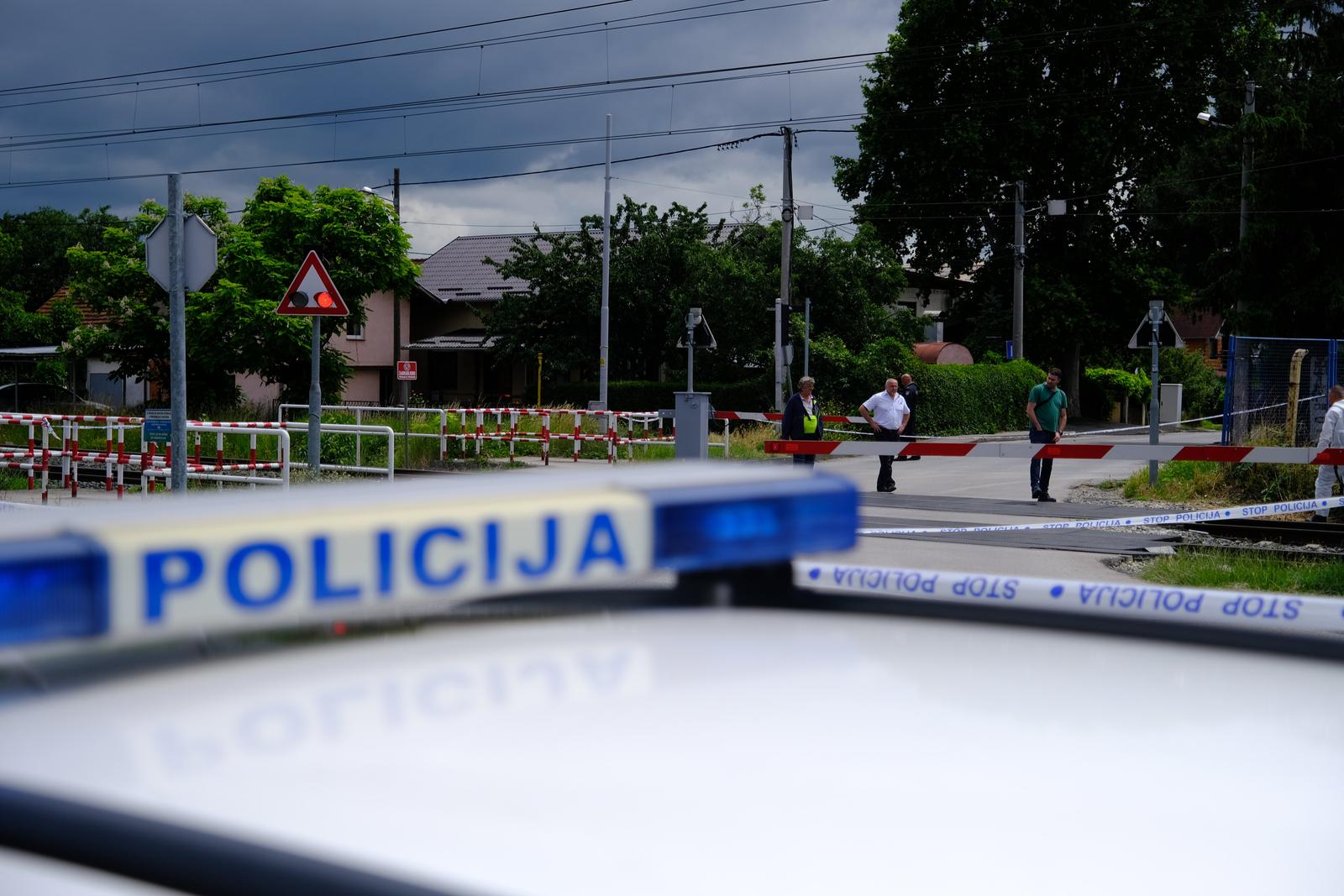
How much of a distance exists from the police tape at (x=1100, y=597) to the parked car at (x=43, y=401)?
115 feet

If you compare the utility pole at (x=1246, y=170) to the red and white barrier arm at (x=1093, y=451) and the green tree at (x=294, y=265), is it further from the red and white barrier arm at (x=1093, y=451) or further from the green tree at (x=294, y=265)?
the green tree at (x=294, y=265)

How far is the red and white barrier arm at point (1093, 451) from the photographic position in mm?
12352

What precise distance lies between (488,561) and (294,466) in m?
16.9

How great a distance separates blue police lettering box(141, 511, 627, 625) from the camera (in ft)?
3.09

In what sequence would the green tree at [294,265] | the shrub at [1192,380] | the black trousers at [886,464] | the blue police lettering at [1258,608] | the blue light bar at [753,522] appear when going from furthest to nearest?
the shrub at [1192,380]
the green tree at [294,265]
the black trousers at [886,464]
the blue police lettering at [1258,608]
the blue light bar at [753,522]

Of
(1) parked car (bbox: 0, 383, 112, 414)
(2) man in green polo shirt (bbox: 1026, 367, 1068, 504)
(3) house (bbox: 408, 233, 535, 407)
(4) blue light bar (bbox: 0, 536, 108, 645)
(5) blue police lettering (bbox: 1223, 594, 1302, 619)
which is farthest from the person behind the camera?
(3) house (bbox: 408, 233, 535, 407)

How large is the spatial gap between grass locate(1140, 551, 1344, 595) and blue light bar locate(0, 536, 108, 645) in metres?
8.99

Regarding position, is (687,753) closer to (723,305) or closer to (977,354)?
(723,305)

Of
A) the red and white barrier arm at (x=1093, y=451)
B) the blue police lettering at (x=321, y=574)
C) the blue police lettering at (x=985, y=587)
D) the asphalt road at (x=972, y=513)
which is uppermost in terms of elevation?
the blue police lettering at (x=321, y=574)

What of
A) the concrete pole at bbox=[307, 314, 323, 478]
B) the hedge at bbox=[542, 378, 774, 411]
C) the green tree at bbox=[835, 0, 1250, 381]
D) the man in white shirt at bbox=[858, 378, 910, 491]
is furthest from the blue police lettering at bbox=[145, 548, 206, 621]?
the green tree at bbox=[835, 0, 1250, 381]

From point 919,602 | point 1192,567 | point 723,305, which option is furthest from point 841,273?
Result: point 919,602

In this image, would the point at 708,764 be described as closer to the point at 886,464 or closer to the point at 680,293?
the point at 886,464

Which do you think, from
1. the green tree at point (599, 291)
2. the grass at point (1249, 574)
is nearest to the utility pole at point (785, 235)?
the green tree at point (599, 291)

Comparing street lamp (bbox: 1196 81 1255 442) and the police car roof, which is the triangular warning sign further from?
street lamp (bbox: 1196 81 1255 442)
